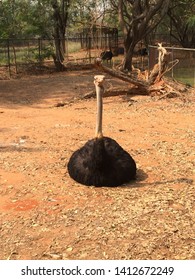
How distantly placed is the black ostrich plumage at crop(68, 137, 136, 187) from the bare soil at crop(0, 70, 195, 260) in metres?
0.11

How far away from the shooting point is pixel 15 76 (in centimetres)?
1831

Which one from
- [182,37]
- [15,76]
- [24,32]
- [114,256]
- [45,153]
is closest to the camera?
[114,256]

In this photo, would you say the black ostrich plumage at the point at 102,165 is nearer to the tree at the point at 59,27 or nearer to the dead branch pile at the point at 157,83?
the dead branch pile at the point at 157,83

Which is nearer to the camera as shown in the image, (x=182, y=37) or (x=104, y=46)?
(x=104, y=46)

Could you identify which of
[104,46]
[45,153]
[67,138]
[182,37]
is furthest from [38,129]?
[182,37]

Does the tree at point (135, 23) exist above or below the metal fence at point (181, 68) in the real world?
above

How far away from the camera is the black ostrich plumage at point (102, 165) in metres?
4.77

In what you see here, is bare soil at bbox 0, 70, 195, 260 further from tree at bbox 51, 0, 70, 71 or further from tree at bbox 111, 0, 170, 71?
tree at bbox 51, 0, 70, 71

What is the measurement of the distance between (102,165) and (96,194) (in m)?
0.35

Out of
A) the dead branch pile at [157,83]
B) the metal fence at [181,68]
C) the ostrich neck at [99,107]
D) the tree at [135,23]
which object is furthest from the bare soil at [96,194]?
the tree at [135,23]

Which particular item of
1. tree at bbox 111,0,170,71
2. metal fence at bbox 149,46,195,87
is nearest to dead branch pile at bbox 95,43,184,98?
metal fence at bbox 149,46,195,87

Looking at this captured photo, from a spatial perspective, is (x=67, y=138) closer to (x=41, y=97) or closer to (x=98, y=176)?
(x=98, y=176)

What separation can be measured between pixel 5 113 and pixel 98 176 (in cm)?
575

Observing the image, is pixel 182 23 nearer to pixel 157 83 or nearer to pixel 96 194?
pixel 157 83
